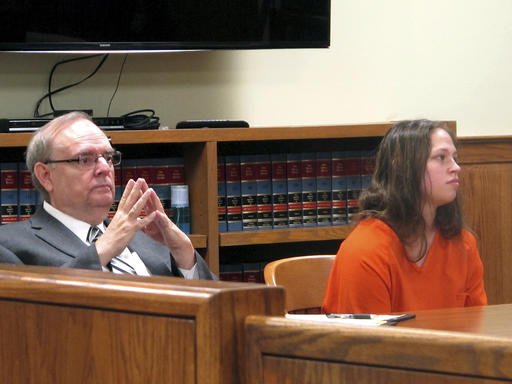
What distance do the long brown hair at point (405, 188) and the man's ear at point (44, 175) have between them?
36.6 inches

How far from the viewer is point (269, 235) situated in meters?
3.74

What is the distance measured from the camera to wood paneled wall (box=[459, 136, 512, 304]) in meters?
4.17

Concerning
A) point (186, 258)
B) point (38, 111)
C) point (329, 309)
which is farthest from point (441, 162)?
point (38, 111)

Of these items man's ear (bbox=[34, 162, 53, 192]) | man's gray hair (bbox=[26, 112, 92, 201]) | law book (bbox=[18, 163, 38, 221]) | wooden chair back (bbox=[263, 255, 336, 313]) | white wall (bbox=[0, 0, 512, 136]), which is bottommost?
wooden chair back (bbox=[263, 255, 336, 313])

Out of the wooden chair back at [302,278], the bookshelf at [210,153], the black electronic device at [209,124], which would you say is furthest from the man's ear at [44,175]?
the black electronic device at [209,124]

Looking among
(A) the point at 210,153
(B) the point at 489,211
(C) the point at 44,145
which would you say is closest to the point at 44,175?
(C) the point at 44,145

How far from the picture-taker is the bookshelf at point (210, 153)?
3516 mm

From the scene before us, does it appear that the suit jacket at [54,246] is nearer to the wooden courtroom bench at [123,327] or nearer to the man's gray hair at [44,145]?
the man's gray hair at [44,145]

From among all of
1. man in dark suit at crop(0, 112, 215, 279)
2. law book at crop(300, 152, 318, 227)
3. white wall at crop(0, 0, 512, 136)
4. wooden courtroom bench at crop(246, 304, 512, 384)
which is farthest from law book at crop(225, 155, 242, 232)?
wooden courtroom bench at crop(246, 304, 512, 384)

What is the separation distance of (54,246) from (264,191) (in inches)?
54.7

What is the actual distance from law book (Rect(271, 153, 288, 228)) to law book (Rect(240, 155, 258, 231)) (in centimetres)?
8

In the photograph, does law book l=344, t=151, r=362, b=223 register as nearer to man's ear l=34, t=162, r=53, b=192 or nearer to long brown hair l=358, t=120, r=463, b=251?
long brown hair l=358, t=120, r=463, b=251

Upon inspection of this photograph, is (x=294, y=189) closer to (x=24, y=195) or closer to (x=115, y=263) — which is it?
(x=24, y=195)

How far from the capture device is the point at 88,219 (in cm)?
278
